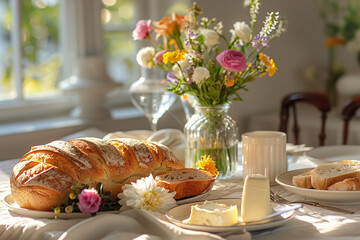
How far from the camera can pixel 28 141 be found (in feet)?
8.72

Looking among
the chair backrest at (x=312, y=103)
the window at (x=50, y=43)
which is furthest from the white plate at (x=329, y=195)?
the window at (x=50, y=43)

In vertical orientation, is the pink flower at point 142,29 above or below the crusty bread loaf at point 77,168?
above

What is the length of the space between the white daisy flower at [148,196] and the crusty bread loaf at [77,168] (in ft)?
0.29

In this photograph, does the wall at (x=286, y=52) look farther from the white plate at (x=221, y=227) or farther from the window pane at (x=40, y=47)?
the white plate at (x=221, y=227)

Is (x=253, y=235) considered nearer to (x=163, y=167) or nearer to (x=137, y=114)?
(x=163, y=167)

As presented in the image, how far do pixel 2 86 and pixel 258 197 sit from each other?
2.21m

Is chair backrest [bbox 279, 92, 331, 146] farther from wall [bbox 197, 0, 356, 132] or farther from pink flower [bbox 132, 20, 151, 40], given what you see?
wall [bbox 197, 0, 356, 132]

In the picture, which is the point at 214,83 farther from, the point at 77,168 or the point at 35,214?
the point at 35,214

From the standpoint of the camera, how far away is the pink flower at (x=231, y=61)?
4.25ft

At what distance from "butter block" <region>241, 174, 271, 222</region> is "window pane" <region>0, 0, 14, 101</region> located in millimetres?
2196

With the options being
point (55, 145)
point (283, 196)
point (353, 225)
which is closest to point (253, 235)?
point (353, 225)

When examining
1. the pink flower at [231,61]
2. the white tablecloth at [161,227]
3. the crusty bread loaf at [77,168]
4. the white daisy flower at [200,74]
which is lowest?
the white tablecloth at [161,227]

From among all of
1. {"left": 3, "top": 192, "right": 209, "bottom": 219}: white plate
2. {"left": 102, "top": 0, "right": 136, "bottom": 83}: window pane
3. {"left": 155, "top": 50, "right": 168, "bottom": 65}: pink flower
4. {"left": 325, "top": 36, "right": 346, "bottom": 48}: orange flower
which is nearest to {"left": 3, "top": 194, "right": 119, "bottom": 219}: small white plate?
{"left": 3, "top": 192, "right": 209, "bottom": 219}: white plate

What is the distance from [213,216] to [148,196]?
0.16m
